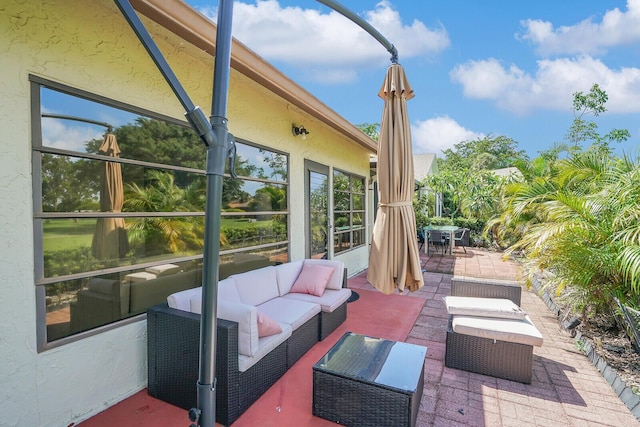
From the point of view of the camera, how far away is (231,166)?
127 cm

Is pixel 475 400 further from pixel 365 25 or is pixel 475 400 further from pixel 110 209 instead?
pixel 110 209

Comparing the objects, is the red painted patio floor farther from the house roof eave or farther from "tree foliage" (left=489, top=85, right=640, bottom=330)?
the house roof eave

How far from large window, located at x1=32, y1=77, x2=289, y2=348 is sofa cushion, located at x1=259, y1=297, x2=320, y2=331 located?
3.19 feet

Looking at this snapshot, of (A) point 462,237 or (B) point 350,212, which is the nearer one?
(B) point 350,212

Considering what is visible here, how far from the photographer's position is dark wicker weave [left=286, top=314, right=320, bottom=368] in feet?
11.1

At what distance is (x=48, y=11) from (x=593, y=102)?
28493mm

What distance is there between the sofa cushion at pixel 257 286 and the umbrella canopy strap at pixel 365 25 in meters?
2.91

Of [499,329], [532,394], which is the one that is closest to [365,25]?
[499,329]

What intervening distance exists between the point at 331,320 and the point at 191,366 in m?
2.09

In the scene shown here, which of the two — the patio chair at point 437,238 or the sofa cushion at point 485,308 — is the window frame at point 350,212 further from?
the sofa cushion at point 485,308

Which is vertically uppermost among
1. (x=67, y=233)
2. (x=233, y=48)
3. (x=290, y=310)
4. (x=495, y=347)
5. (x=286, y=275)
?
(x=233, y=48)

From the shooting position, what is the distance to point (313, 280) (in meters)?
4.49

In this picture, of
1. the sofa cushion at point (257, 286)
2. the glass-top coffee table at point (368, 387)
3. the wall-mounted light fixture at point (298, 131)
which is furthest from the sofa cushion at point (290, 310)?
the wall-mounted light fixture at point (298, 131)

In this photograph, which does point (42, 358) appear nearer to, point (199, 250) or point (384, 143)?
point (199, 250)
